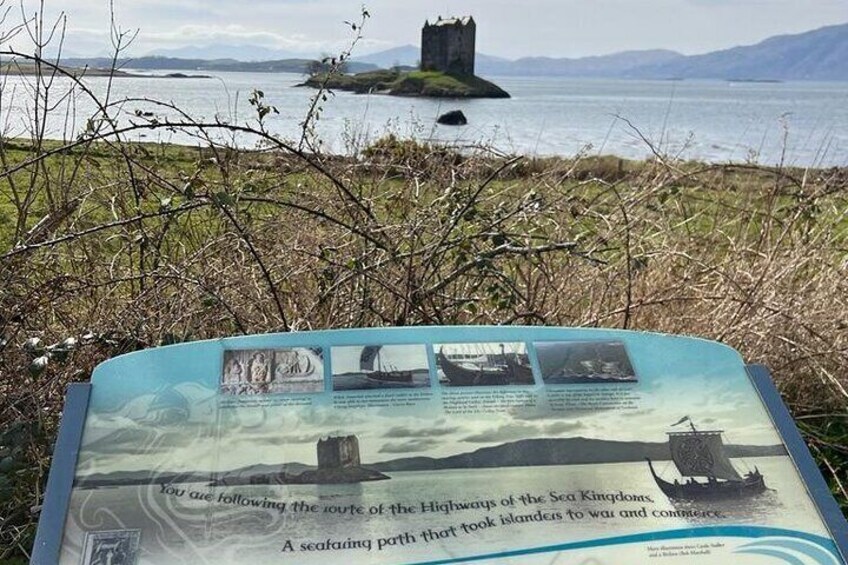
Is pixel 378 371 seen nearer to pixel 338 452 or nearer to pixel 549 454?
pixel 338 452

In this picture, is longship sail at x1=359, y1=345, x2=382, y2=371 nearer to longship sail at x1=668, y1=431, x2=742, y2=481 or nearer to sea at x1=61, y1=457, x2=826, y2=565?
sea at x1=61, y1=457, x2=826, y2=565

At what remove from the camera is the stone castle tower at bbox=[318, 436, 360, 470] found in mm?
2115

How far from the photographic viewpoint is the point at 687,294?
15.7 feet

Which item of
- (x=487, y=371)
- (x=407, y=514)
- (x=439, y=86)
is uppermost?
(x=487, y=371)

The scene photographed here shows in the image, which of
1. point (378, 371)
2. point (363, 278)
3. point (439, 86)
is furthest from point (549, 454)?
point (439, 86)

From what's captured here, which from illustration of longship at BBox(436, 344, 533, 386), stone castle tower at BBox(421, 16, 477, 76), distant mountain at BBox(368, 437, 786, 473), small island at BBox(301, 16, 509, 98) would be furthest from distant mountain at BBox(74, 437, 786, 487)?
stone castle tower at BBox(421, 16, 477, 76)

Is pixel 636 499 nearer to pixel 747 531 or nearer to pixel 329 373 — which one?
pixel 747 531

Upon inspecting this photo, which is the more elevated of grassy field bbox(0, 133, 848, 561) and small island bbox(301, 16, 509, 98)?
grassy field bbox(0, 133, 848, 561)

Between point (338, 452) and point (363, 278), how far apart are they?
2284mm

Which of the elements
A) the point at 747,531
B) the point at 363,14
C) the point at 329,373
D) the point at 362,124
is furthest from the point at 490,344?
the point at 362,124

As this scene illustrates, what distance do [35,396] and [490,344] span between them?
229 centimetres

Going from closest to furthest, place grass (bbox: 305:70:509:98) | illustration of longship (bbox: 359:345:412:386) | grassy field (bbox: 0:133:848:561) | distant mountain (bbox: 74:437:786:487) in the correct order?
distant mountain (bbox: 74:437:786:487) → illustration of longship (bbox: 359:345:412:386) → grassy field (bbox: 0:133:848:561) → grass (bbox: 305:70:509:98)

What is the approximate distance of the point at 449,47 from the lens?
338ft

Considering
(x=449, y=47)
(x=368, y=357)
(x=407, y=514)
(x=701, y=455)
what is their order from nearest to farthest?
(x=407, y=514)
(x=701, y=455)
(x=368, y=357)
(x=449, y=47)
